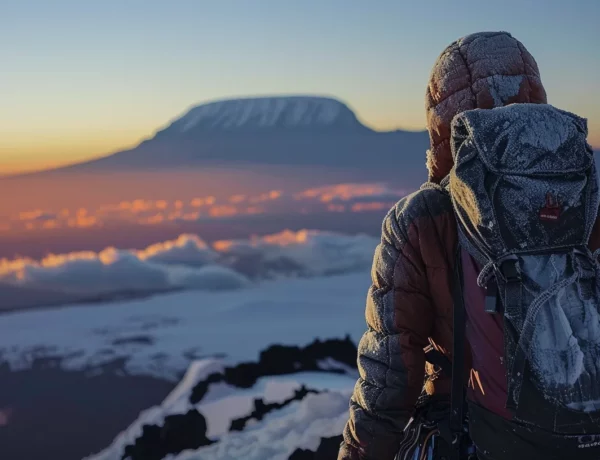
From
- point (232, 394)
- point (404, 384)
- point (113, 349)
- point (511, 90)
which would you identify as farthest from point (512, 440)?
point (113, 349)

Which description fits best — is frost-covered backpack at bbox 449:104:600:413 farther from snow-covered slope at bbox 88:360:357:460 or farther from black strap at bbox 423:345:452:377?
snow-covered slope at bbox 88:360:357:460

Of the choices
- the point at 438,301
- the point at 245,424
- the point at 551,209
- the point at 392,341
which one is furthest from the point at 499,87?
the point at 245,424

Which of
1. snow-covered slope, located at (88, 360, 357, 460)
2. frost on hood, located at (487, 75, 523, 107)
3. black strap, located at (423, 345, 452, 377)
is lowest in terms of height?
snow-covered slope, located at (88, 360, 357, 460)

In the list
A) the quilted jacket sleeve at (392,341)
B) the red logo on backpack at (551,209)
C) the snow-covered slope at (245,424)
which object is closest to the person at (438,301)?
the quilted jacket sleeve at (392,341)

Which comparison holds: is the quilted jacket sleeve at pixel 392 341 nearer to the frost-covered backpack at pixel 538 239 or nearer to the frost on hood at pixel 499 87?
the frost-covered backpack at pixel 538 239

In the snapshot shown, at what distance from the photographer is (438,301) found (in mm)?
2211

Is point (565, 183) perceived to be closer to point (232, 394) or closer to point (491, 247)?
point (491, 247)

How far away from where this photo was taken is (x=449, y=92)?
235cm

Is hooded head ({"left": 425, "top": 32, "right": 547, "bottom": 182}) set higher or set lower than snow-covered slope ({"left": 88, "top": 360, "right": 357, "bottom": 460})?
higher

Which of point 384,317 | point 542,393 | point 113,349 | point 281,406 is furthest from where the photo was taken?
point 113,349

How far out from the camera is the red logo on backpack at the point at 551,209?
189cm

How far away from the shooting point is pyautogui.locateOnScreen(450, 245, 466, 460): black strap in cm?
207

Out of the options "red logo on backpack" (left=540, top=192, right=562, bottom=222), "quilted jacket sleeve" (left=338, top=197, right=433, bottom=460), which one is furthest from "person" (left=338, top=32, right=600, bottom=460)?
"red logo on backpack" (left=540, top=192, right=562, bottom=222)

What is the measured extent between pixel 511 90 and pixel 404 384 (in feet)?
3.44
